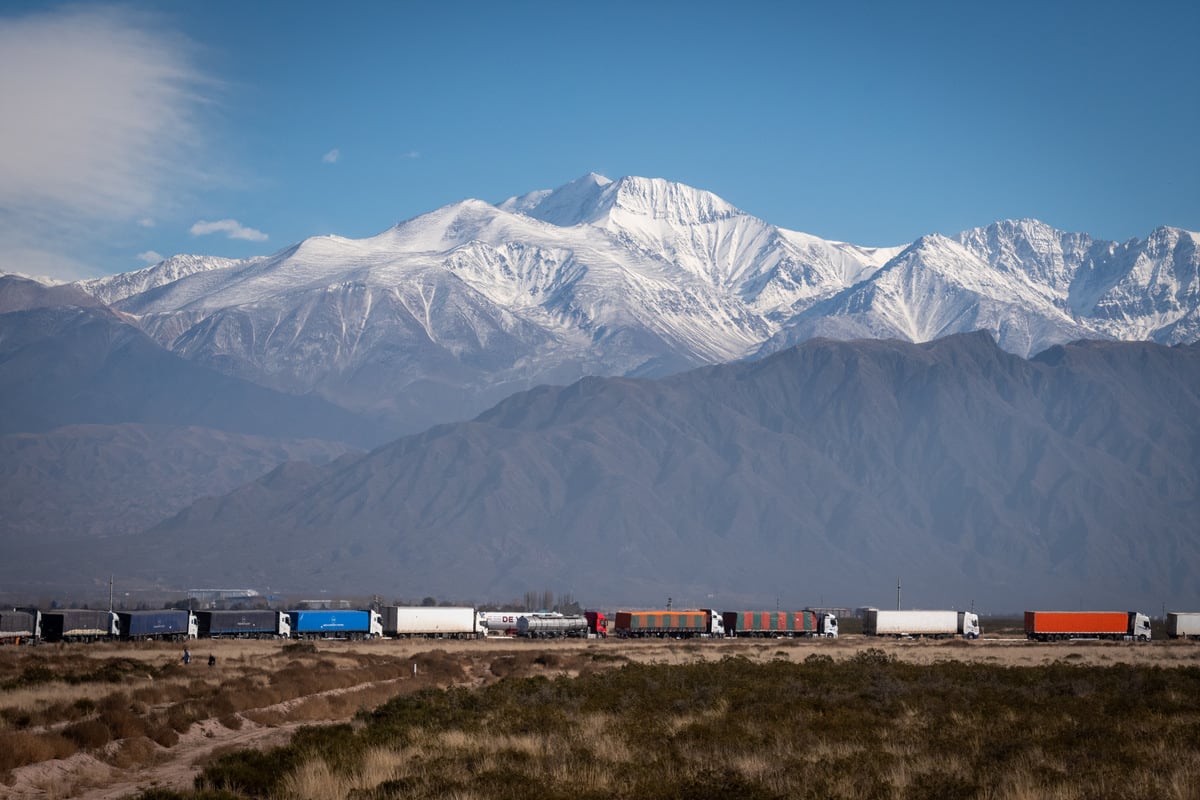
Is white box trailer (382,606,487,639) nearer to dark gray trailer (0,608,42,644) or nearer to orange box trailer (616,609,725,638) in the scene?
orange box trailer (616,609,725,638)

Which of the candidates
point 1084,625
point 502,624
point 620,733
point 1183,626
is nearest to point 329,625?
point 502,624

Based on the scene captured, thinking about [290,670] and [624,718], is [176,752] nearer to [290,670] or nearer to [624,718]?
[624,718]

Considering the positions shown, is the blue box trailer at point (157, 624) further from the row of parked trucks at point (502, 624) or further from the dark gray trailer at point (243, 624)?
the dark gray trailer at point (243, 624)

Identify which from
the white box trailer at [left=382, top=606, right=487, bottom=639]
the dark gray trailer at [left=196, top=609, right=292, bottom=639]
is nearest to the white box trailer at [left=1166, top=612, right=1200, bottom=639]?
the white box trailer at [left=382, top=606, right=487, bottom=639]

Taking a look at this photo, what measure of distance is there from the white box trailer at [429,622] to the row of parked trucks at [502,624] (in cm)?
10

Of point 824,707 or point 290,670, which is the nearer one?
point 824,707

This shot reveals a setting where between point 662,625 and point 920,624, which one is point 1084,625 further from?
point 662,625

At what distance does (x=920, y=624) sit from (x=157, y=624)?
252ft

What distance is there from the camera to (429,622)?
5049 inches

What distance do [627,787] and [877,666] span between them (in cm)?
3553

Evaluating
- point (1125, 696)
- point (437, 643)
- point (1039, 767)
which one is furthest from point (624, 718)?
point (437, 643)

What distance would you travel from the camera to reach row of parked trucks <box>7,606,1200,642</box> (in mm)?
114188

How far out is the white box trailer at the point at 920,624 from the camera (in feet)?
449

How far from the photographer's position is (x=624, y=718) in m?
35.7
